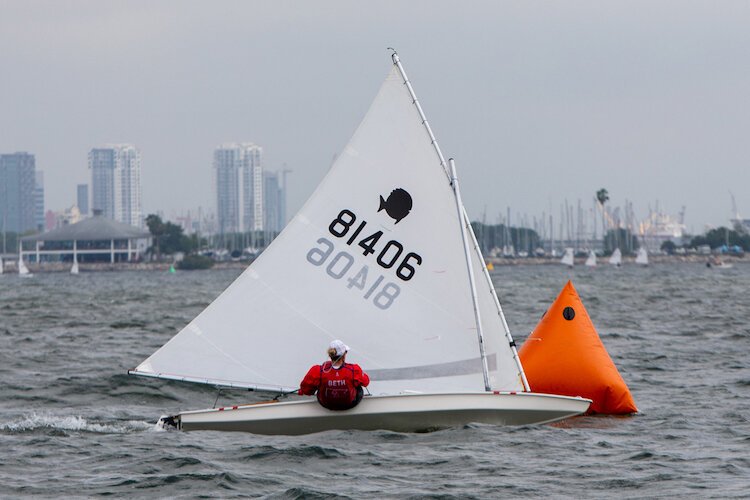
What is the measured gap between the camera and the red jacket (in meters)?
15.4

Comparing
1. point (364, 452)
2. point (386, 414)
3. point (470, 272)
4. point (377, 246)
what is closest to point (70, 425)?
point (386, 414)

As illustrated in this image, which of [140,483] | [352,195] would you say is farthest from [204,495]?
[352,195]

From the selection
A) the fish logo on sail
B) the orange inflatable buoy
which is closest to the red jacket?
the fish logo on sail

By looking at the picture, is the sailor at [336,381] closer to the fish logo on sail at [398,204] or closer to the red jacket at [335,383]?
the red jacket at [335,383]

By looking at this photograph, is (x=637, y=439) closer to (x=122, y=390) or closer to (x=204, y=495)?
(x=204, y=495)

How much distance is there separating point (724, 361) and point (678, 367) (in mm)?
1576

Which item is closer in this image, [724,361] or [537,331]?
[537,331]

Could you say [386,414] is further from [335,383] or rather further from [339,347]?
[339,347]

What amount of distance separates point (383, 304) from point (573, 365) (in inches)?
129

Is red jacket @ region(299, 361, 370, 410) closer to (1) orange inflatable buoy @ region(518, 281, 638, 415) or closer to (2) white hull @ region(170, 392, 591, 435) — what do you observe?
(2) white hull @ region(170, 392, 591, 435)

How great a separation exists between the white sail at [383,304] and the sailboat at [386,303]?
1cm

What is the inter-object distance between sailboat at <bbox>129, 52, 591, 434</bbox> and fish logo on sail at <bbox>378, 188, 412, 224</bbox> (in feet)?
0.04

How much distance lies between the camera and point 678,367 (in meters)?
25.9

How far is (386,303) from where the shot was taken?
16.5 meters
